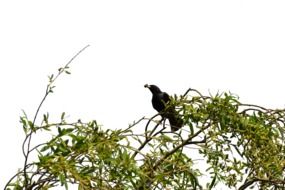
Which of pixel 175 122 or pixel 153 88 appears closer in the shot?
pixel 175 122

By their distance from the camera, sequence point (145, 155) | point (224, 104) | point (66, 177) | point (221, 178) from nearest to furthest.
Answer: point (66, 177), point (145, 155), point (224, 104), point (221, 178)

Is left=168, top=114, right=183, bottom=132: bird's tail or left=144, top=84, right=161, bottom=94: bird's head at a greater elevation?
left=144, top=84, right=161, bottom=94: bird's head

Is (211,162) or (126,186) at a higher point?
(211,162)

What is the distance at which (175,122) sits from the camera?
399 cm

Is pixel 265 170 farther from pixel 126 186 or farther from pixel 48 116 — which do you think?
pixel 48 116

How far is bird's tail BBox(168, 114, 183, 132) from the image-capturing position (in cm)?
393

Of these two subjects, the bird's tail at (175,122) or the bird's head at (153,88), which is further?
the bird's head at (153,88)

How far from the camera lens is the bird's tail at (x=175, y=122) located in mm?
3933

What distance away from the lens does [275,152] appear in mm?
3869

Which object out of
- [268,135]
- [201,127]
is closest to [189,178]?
[201,127]

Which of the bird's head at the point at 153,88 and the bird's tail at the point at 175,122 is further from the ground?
the bird's head at the point at 153,88

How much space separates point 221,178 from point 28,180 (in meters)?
1.38

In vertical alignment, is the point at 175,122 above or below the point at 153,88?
below

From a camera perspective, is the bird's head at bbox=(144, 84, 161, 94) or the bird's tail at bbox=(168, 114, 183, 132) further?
the bird's head at bbox=(144, 84, 161, 94)
